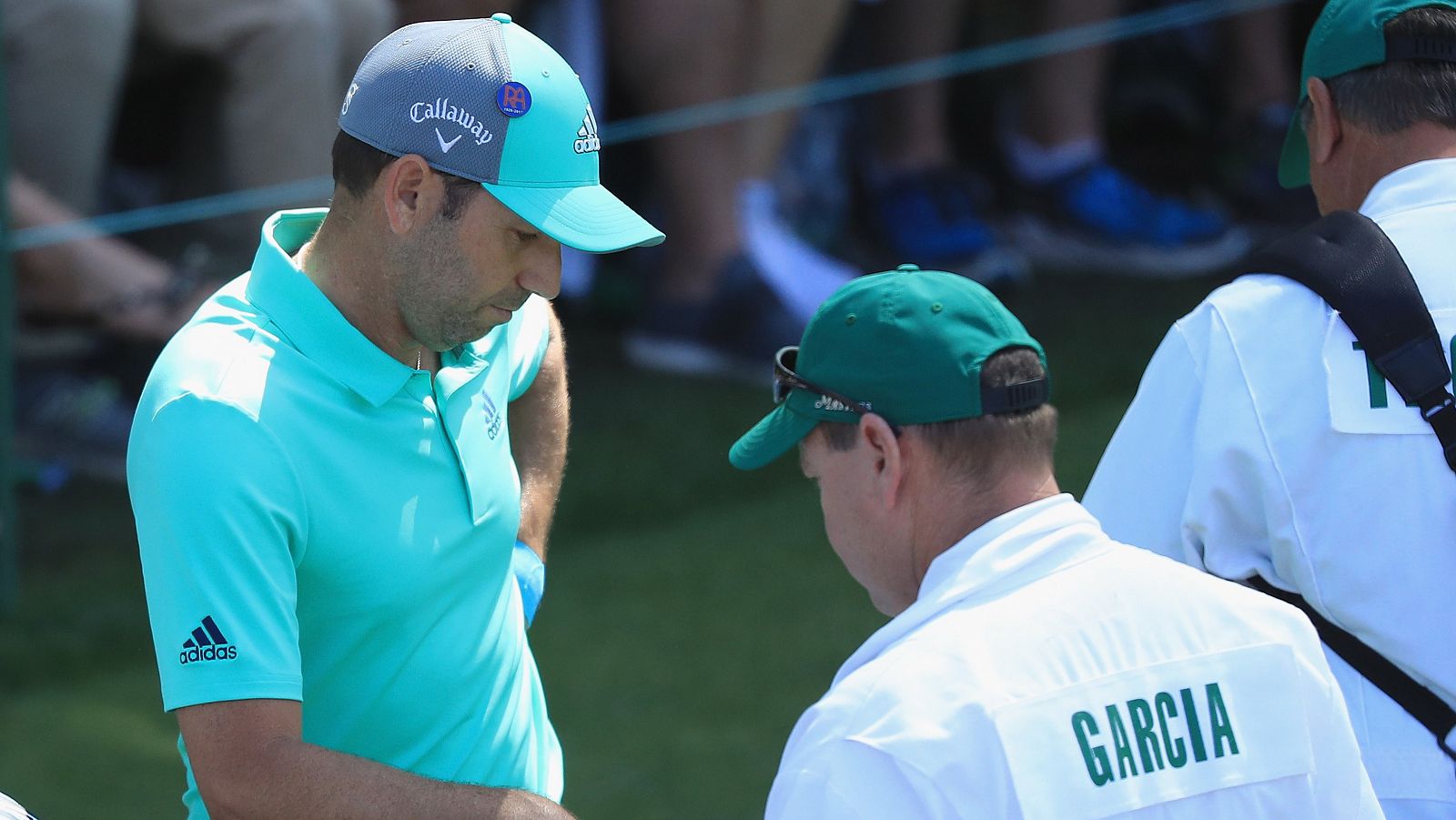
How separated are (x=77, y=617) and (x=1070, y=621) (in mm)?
3408

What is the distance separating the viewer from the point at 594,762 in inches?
157

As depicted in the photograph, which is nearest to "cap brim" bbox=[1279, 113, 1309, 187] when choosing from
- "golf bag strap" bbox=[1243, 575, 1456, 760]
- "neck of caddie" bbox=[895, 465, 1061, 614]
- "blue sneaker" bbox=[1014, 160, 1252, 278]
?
"golf bag strap" bbox=[1243, 575, 1456, 760]

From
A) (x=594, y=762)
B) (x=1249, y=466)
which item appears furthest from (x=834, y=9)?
(x=1249, y=466)

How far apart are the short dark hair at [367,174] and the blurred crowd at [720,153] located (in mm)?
2998

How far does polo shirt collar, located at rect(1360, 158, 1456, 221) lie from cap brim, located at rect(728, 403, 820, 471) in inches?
37.0

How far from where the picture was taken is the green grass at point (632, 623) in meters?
3.90

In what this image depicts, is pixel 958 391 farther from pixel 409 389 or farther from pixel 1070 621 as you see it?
pixel 409 389

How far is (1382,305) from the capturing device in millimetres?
2254

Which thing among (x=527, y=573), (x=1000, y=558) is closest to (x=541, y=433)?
(x=527, y=573)

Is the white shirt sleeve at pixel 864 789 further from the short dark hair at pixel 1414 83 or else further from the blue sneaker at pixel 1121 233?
the blue sneaker at pixel 1121 233

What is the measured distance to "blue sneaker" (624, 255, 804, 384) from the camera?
19.8ft

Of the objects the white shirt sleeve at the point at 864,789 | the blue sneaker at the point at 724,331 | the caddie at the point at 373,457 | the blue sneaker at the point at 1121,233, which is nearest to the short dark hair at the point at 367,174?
the caddie at the point at 373,457

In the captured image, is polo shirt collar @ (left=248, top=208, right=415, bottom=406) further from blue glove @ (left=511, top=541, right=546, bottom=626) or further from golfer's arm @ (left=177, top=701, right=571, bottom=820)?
blue glove @ (left=511, top=541, right=546, bottom=626)

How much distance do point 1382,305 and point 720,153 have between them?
4.16 metres
